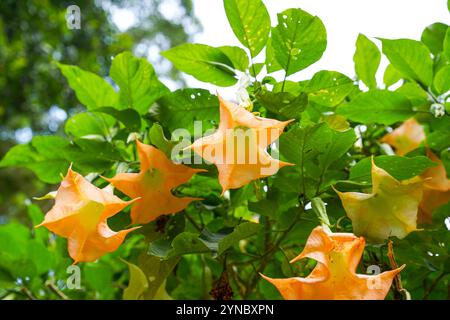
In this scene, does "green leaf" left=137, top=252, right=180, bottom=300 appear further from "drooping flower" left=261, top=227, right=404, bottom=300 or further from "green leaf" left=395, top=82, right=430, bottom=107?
"green leaf" left=395, top=82, right=430, bottom=107

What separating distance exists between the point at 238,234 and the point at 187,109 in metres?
0.15

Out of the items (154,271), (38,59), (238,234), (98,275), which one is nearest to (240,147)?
(238,234)

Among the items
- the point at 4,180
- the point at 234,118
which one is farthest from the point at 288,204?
the point at 4,180

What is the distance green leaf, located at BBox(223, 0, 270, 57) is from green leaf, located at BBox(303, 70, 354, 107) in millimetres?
59

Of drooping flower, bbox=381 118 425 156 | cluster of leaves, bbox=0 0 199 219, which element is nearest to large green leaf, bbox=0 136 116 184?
drooping flower, bbox=381 118 425 156

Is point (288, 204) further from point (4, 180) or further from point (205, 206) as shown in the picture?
point (4, 180)

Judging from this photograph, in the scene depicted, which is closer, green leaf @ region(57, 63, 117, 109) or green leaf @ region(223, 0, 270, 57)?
green leaf @ region(223, 0, 270, 57)

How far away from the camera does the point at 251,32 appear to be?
19.5 inches

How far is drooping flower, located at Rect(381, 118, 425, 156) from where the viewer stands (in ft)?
1.93

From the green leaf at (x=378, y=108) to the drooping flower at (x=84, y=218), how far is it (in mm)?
249

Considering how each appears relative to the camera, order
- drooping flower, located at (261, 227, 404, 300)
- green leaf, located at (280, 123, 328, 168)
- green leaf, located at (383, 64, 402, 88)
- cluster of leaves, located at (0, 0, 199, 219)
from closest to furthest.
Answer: drooping flower, located at (261, 227, 404, 300) < green leaf, located at (280, 123, 328, 168) < green leaf, located at (383, 64, 402, 88) < cluster of leaves, located at (0, 0, 199, 219)

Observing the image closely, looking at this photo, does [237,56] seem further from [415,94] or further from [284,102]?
[415,94]

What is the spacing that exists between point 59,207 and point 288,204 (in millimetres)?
241

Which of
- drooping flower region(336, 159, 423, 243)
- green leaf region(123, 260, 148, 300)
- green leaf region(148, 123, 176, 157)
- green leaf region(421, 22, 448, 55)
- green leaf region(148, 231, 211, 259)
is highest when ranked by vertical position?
green leaf region(421, 22, 448, 55)
